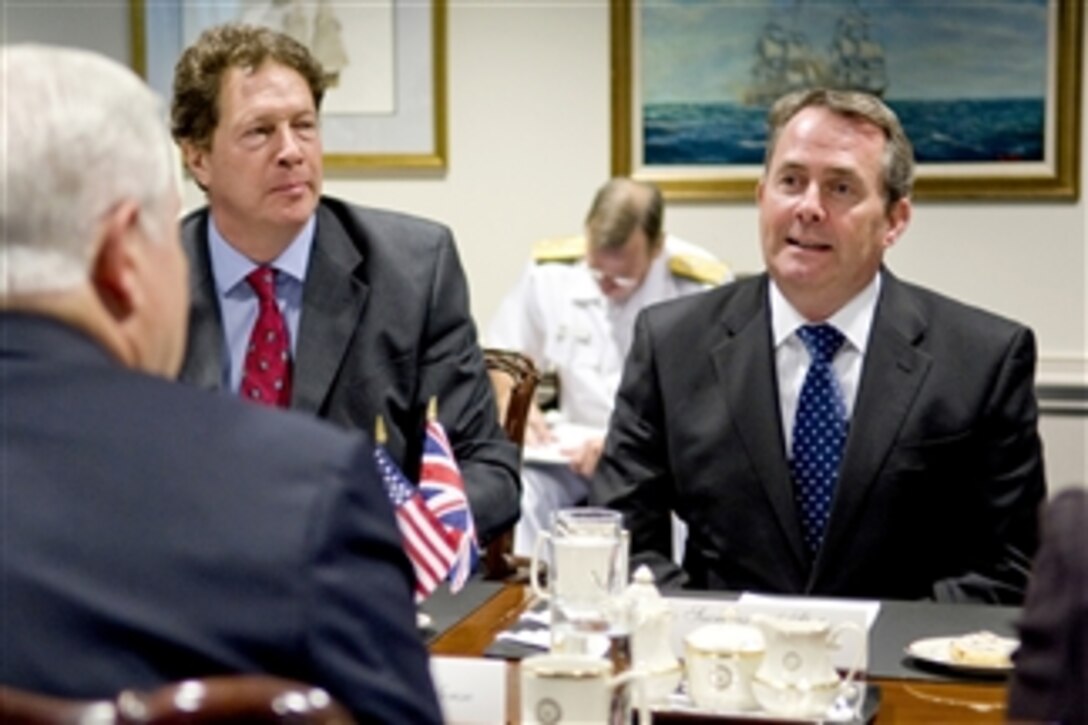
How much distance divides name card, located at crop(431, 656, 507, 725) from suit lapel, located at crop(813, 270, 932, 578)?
3.12 ft

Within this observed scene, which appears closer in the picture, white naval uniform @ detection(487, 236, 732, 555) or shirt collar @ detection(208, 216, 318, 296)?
shirt collar @ detection(208, 216, 318, 296)

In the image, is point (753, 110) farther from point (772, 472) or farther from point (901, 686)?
point (901, 686)

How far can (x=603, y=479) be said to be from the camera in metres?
2.89

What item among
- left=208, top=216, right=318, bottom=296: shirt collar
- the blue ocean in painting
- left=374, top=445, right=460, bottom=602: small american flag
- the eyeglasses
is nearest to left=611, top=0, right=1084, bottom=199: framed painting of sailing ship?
the blue ocean in painting

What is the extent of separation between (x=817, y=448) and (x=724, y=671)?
35.4 inches

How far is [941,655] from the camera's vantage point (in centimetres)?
215

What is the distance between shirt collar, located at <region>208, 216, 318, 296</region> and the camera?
276cm

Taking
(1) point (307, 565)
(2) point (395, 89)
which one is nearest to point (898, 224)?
(1) point (307, 565)

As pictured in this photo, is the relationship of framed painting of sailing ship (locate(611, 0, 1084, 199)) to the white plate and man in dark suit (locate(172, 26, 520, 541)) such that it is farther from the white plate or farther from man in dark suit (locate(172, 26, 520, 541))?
the white plate

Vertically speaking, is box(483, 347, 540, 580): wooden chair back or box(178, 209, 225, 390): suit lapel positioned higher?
box(178, 209, 225, 390): suit lapel

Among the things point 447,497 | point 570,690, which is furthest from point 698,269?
point 570,690

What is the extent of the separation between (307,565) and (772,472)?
1.66 m

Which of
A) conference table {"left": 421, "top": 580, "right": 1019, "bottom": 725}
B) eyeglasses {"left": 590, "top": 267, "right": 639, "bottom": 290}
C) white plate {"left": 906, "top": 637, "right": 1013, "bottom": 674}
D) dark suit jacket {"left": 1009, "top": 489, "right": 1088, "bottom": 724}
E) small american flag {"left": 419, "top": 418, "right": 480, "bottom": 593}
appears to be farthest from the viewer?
eyeglasses {"left": 590, "top": 267, "right": 639, "bottom": 290}

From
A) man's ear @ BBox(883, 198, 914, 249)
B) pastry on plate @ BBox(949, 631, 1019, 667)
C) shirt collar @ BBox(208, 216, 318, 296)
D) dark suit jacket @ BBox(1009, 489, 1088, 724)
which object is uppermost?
man's ear @ BBox(883, 198, 914, 249)
